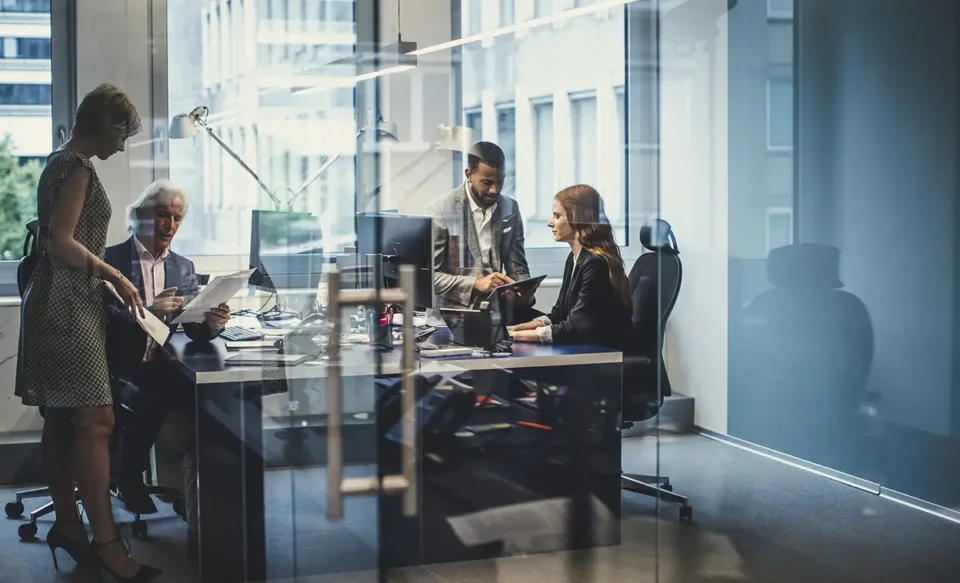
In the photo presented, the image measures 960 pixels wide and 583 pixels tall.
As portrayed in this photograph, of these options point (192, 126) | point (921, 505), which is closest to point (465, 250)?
point (192, 126)

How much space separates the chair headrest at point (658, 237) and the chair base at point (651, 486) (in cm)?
60

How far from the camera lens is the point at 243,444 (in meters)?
2.63

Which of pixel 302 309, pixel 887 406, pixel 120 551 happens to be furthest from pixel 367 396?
pixel 887 406

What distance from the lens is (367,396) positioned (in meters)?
2.57

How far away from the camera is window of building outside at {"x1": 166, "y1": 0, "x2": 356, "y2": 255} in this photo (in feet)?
8.01

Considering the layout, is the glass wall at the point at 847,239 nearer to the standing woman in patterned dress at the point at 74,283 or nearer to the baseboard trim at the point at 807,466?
the baseboard trim at the point at 807,466

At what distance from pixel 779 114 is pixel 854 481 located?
120 centimetres

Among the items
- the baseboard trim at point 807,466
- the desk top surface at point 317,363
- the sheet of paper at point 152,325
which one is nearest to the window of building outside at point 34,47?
the sheet of paper at point 152,325

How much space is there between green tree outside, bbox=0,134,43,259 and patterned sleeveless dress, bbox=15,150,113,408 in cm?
2

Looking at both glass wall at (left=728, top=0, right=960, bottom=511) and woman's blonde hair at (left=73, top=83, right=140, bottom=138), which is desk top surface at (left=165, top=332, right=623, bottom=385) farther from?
glass wall at (left=728, top=0, right=960, bottom=511)

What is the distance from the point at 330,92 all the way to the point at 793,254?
1.75 meters

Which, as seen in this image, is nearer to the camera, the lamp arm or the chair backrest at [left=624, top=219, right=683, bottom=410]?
the lamp arm

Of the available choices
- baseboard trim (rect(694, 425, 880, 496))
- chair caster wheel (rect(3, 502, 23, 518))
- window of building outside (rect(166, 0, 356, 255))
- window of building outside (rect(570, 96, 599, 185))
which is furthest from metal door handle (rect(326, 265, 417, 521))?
baseboard trim (rect(694, 425, 880, 496))

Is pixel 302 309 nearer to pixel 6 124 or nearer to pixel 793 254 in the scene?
pixel 6 124
